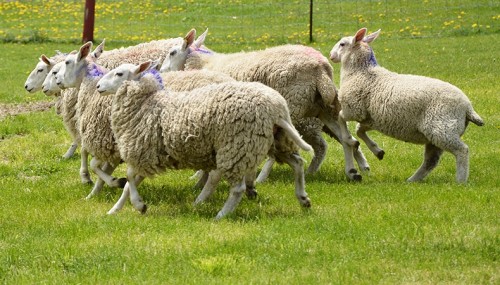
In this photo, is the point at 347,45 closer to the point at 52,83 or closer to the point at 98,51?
the point at 98,51

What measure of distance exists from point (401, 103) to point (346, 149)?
99cm

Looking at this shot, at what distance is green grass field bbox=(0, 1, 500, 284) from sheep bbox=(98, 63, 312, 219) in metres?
0.39

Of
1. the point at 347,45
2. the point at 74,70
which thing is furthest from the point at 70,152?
the point at 347,45

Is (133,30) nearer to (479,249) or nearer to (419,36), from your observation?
(419,36)

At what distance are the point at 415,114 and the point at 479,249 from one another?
2893 millimetres

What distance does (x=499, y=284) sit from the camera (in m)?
5.66

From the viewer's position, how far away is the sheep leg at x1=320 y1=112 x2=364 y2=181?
9.52 meters

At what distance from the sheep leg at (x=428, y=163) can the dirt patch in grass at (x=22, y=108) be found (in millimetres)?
6966

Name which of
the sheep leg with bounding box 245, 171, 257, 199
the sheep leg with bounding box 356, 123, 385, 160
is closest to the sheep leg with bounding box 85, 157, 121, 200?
the sheep leg with bounding box 245, 171, 257, 199

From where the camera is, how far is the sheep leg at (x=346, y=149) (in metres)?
9.52

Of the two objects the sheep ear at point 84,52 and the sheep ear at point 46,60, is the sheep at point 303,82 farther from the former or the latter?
the sheep ear at point 46,60

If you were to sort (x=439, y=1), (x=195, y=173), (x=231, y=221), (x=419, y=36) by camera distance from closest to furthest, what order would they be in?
1. (x=231, y=221)
2. (x=195, y=173)
3. (x=419, y=36)
4. (x=439, y=1)

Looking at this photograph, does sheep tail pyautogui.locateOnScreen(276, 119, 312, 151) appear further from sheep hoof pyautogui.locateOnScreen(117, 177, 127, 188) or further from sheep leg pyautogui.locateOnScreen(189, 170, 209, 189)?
sheep hoof pyautogui.locateOnScreen(117, 177, 127, 188)

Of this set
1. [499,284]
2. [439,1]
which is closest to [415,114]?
[499,284]
